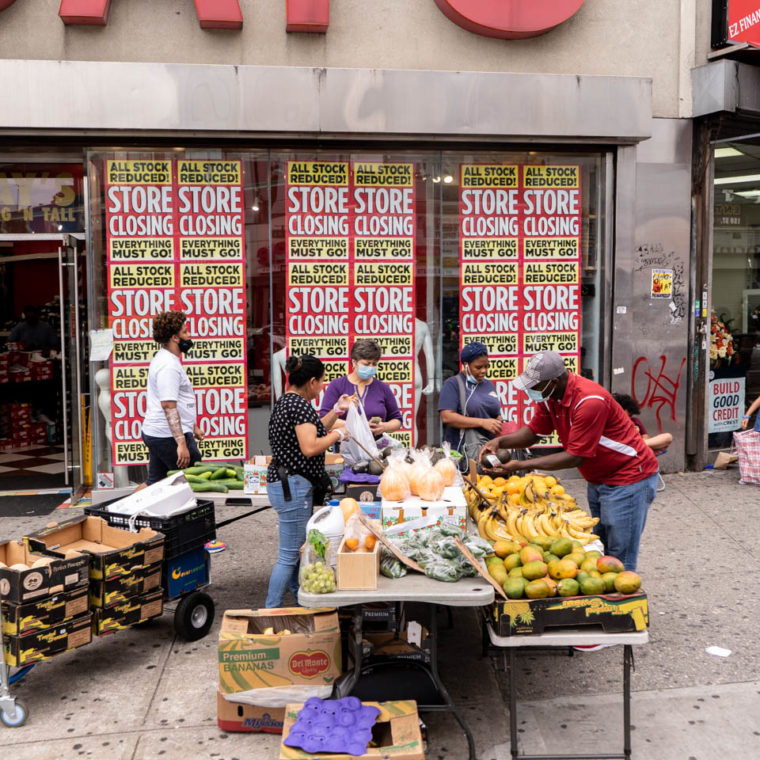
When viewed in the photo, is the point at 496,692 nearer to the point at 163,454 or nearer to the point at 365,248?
the point at 163,454

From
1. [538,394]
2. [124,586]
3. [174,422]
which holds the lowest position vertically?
[124,586]

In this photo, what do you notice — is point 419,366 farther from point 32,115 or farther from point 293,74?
point 32,115

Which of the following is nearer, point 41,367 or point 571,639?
point 571,639

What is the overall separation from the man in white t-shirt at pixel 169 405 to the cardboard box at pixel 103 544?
1347 mm

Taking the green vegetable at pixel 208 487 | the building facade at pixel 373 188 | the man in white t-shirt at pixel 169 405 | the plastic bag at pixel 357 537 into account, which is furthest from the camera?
the building facade at pixel 373 188

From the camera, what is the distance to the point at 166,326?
656cm

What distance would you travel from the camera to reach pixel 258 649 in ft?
13.9

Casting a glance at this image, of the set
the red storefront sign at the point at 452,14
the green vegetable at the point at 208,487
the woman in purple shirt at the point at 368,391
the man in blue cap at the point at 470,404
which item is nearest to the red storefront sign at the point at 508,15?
the red storefront sign at the point at 452,14

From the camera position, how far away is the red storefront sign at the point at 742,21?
29.0 feet

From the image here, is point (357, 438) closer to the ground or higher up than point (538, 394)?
closer to the ground

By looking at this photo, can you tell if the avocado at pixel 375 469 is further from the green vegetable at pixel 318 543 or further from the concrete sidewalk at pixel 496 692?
the green vegetable at pixel 318 543

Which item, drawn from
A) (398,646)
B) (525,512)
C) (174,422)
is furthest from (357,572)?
(174,422)

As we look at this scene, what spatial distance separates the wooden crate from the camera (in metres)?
3.90

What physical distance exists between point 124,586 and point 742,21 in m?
8.45
